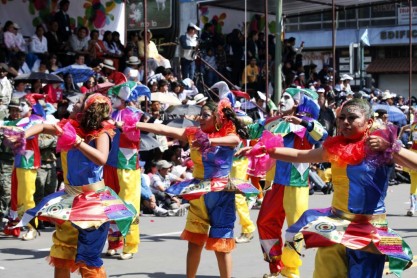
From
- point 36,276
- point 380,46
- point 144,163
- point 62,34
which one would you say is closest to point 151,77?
point 62,34

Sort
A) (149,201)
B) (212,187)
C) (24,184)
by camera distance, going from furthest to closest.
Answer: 1. (149,201)
2. (24,184)
3. (212,187)

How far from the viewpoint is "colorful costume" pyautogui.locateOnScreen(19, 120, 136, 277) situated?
633 centimetres

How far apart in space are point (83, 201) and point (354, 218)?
82.5 inches

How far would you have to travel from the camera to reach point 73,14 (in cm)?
1847

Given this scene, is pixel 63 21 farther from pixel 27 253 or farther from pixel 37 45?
pixel 27 253

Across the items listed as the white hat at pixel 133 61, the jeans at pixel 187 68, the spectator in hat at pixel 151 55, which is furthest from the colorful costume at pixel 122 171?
the jeans at pixel 187 68

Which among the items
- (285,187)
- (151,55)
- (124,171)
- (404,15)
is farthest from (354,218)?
(404,15)

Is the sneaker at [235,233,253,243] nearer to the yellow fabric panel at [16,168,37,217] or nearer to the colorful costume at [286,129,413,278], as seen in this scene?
the yellow fabric panel at [16,168,37,217]

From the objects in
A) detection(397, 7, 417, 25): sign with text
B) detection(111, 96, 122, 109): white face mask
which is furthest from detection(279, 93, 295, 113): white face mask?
detection(397, 7, 417, 25): sign with text

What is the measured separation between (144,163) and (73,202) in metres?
7.29

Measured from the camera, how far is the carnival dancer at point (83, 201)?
6.27 metres

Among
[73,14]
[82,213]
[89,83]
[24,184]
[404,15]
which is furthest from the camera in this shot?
[404,15]

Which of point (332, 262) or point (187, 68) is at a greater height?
point (187, 68)

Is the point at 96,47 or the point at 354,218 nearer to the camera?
the point at 354,218
